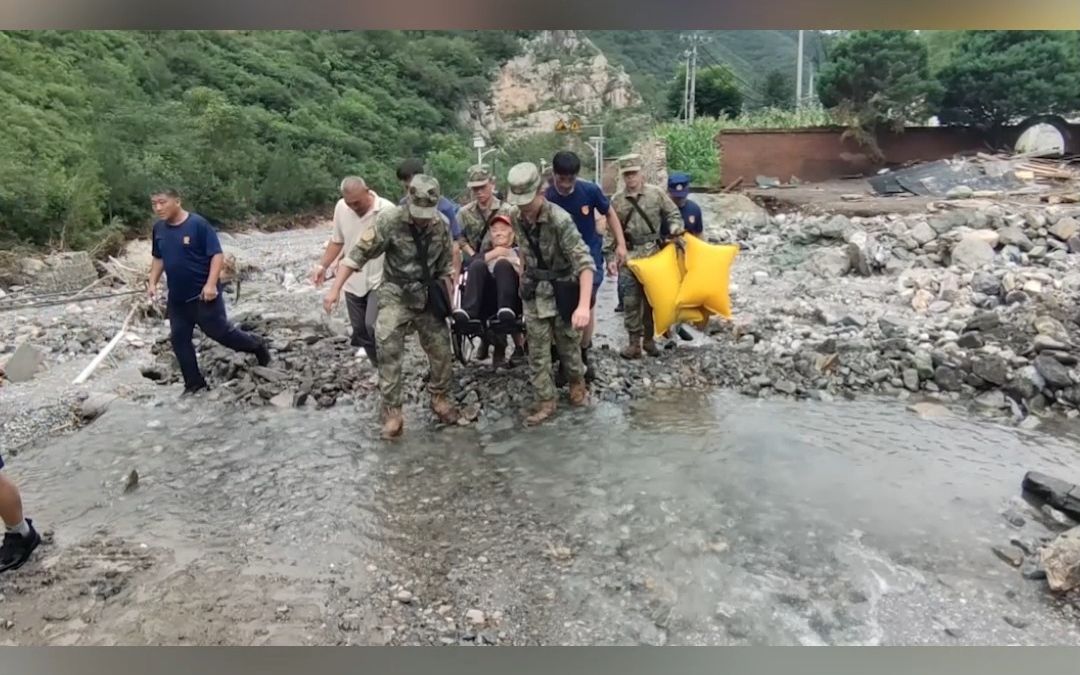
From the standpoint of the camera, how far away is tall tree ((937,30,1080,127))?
3.64m

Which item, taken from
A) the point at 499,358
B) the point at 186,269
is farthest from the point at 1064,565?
the point at 186,269

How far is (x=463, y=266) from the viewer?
12.3 feet

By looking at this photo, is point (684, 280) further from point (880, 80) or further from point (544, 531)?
point (880, 80)

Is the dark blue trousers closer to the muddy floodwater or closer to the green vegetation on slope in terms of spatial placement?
the muddy floodwater

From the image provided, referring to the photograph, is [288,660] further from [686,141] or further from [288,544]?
[686,141]

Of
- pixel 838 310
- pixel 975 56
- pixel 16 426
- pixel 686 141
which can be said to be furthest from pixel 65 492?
pixel 975 56

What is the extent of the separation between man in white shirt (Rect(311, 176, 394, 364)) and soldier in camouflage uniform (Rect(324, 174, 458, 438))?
0.38 ft

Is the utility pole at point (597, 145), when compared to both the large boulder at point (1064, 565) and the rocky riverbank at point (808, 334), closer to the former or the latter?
the rocky riverbank at point (808, 334)

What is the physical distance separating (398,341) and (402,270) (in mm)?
310

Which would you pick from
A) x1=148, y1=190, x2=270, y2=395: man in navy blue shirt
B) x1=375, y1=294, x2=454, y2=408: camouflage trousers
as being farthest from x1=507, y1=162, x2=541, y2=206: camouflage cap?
x1=148, y1=190, x2=270, y2=395: man in navy blue shirt

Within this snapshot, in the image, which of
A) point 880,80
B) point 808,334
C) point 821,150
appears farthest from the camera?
point 821,150

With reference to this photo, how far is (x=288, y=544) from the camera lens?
253 centimetres

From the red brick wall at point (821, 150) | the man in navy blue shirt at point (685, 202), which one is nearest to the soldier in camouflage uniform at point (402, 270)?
the man in navy blue shirt at point (685, 202)

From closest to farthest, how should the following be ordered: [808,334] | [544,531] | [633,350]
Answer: [544,531]
[633,350]
[808,334]
